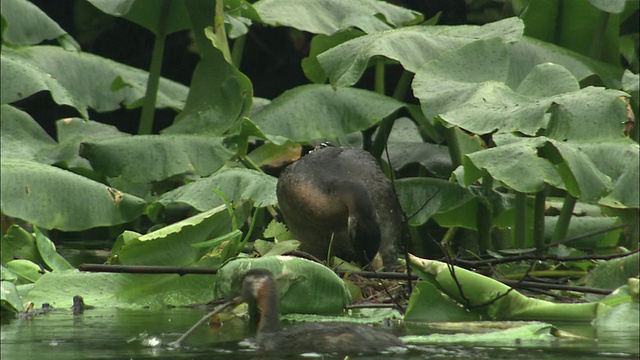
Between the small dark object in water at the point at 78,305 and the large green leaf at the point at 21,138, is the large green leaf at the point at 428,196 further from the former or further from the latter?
the large green leaf at the point at 21,138

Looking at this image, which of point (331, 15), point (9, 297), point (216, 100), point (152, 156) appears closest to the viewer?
point (9, 297)

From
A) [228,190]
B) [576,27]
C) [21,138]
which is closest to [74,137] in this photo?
[21,138]

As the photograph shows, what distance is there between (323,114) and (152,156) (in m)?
1.22

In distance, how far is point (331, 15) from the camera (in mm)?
→ 9641

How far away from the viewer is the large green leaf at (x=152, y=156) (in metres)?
8.43

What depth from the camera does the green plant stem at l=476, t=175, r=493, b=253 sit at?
802cm

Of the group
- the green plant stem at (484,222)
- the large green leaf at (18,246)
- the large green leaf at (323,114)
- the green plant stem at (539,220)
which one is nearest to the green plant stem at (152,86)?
the large green leaf at (323,114)

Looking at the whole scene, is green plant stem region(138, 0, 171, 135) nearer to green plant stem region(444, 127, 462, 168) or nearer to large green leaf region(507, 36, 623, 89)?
green plant stem region(444, 127, 462, 168)

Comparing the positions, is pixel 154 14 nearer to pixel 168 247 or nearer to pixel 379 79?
pixel 379 79

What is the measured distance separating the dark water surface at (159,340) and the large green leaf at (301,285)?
0.24 metres

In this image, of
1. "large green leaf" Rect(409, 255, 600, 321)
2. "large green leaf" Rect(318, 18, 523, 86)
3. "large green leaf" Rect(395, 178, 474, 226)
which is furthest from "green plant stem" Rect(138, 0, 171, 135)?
"large green leaf" Rect(409, 255, 600, 321)

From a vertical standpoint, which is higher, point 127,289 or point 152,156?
point 152,156

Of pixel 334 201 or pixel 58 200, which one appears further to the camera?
pixel 58 200

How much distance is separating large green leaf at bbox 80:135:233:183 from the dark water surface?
2482mm
